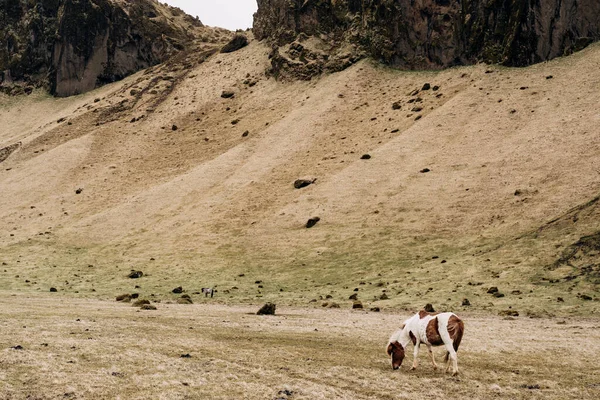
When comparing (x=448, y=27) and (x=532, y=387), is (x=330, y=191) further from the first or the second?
(x=448, y=27)

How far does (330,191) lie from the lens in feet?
165

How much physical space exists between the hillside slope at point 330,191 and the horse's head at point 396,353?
14787 mm

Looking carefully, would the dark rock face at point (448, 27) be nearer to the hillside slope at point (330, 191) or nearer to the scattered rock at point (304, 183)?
the hillside slope at point (330, 191)

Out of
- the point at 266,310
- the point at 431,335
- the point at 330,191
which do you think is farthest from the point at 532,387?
the point at 330,191

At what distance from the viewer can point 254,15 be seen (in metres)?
104

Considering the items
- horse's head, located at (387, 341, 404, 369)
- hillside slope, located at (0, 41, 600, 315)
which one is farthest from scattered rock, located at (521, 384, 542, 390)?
hillside slope, located at (0, 41, 600, 315)

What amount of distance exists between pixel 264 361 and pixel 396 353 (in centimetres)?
320

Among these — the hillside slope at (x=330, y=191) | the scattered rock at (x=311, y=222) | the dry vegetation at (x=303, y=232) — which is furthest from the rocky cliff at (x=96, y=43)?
the scattered rock at (x=311, y=222)

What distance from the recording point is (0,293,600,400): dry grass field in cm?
1098

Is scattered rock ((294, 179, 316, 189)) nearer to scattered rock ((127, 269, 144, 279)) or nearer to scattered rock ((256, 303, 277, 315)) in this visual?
scattered rock ((127, 269, 144, 279))

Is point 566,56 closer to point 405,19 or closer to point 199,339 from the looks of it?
point 405,19

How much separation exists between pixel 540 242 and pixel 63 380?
30.0m

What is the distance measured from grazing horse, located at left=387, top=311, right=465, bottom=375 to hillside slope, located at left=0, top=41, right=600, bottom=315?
1462 cm

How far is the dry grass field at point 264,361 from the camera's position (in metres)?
11.0
